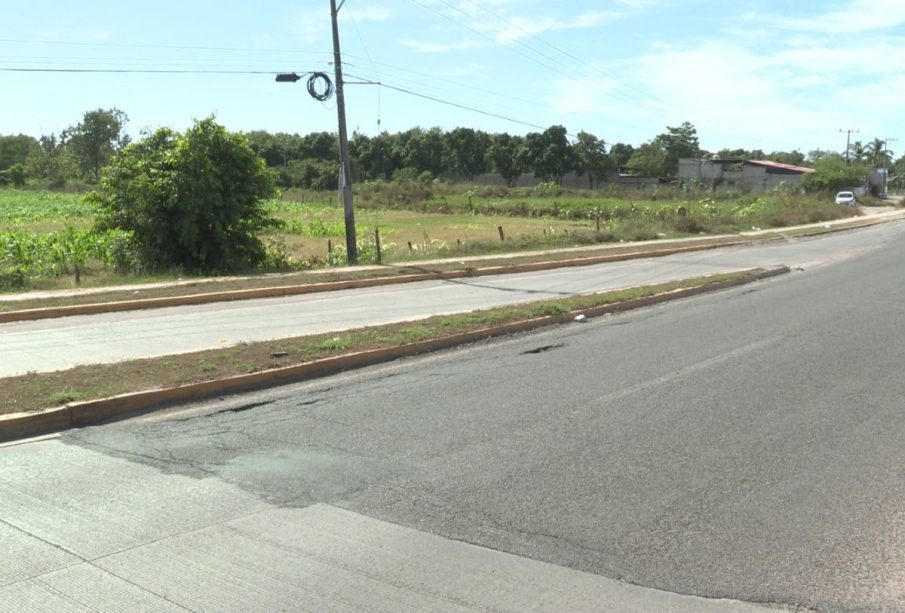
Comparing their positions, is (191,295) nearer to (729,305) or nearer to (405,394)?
(405,394)

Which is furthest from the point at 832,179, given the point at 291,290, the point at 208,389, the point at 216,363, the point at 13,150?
the point at 13,150

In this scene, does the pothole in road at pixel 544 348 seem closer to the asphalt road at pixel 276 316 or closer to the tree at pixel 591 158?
the asphalt road at pixel 276 316

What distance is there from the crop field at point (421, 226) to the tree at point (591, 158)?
63.2 ft

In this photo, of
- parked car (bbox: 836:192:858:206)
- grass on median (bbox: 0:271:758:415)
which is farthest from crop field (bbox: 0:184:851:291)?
grass on median (bbox: 0:271:758:415)

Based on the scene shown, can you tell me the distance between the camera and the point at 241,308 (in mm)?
15602

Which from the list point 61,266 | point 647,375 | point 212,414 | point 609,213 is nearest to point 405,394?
point 212,414

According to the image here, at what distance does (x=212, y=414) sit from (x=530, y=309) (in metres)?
7.06

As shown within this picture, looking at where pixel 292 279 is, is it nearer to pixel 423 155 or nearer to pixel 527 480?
pixel 527 480

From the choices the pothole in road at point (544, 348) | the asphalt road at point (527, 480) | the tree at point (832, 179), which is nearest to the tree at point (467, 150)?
the tree at point (832, 179)

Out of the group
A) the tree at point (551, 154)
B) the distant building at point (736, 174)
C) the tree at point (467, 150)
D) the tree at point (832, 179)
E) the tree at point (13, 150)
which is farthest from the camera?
the tree at point (13, 150)

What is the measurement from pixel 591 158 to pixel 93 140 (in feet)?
257

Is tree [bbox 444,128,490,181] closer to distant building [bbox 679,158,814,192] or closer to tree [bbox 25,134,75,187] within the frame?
distant building [bbox 679,158,814,192]

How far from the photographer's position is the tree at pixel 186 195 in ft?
72.5

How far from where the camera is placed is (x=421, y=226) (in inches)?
2242
